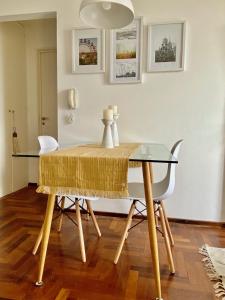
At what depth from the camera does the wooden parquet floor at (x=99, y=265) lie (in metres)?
1.47

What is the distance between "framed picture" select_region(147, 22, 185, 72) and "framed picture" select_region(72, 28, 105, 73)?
0.52m

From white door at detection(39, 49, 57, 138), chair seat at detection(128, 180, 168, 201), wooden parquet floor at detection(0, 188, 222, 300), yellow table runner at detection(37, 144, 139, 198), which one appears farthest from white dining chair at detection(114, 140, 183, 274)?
white door at detection(39, 49, 57, 138)

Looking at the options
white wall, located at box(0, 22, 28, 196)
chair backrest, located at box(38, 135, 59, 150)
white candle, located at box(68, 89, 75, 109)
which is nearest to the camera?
chair backrest, located at box(38, 135, 59, 150)

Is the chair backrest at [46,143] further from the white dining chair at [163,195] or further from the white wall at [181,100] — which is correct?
the white dining chair at [163,195]

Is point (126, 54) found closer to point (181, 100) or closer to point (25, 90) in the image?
point (181, 100)

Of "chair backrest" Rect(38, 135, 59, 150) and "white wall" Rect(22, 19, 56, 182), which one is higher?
"white wall" Rect(22, 19, 56, 182)

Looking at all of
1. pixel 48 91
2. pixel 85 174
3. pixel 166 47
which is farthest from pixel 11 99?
pixel 85 174

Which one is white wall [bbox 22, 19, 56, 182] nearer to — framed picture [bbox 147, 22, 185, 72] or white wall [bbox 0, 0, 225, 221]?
white wall [bbox 0, 0, 225, 221]

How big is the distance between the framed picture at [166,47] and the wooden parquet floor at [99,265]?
5.43 feet

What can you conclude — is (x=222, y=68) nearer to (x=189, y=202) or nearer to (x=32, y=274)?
(x=189, y=202)

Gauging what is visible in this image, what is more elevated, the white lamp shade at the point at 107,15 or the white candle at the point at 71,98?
the white lamp shade at the point at 107,15

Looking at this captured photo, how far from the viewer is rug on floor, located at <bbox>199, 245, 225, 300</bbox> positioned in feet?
5.00

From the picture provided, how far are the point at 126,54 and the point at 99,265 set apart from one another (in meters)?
2.03

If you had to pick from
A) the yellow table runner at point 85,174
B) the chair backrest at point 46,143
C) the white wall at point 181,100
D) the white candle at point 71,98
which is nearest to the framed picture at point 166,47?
the white wall at point 181,100
